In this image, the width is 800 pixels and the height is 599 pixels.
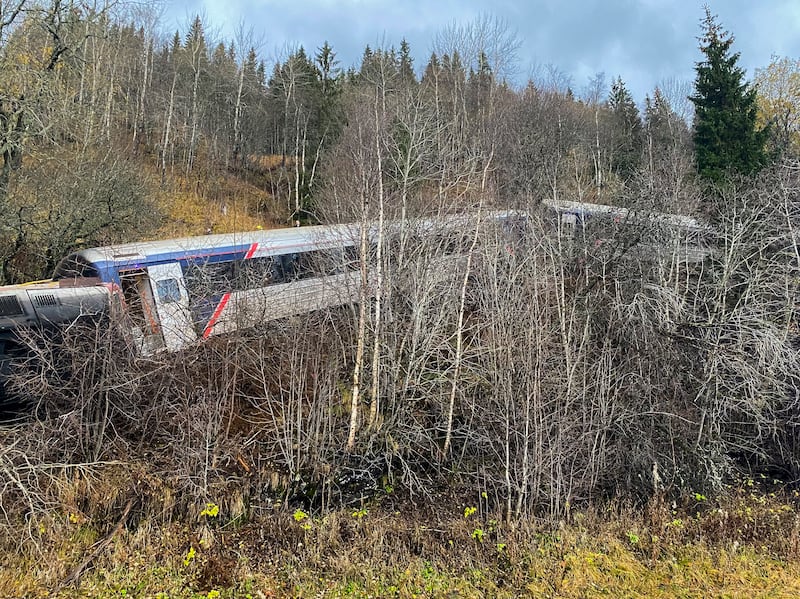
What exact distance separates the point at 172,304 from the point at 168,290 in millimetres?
1101

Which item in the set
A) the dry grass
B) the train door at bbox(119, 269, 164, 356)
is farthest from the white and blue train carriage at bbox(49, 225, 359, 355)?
the dry grass

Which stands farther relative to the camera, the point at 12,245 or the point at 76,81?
the point at 76,81

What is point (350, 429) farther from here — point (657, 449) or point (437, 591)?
point (657, 449)

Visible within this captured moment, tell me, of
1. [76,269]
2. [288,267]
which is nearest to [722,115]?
[288,267]

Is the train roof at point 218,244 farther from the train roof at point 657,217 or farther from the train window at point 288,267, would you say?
the train roof at point 657,217

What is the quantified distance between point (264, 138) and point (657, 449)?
3086cm

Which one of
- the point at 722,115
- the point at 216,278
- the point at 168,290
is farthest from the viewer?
the point at 722,115

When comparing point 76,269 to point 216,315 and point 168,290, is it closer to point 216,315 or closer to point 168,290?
point 168,290

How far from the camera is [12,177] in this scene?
14.2m

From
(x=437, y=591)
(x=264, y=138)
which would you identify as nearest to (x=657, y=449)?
(x=437, y=591)

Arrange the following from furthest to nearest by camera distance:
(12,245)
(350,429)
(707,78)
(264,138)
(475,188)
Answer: (264,138), (707,78), (12,245), (475,188), (350,429)

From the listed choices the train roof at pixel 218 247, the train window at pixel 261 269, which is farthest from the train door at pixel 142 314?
the train window at pixel 261 269

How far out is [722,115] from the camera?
72.3ft

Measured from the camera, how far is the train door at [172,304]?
324 inches
